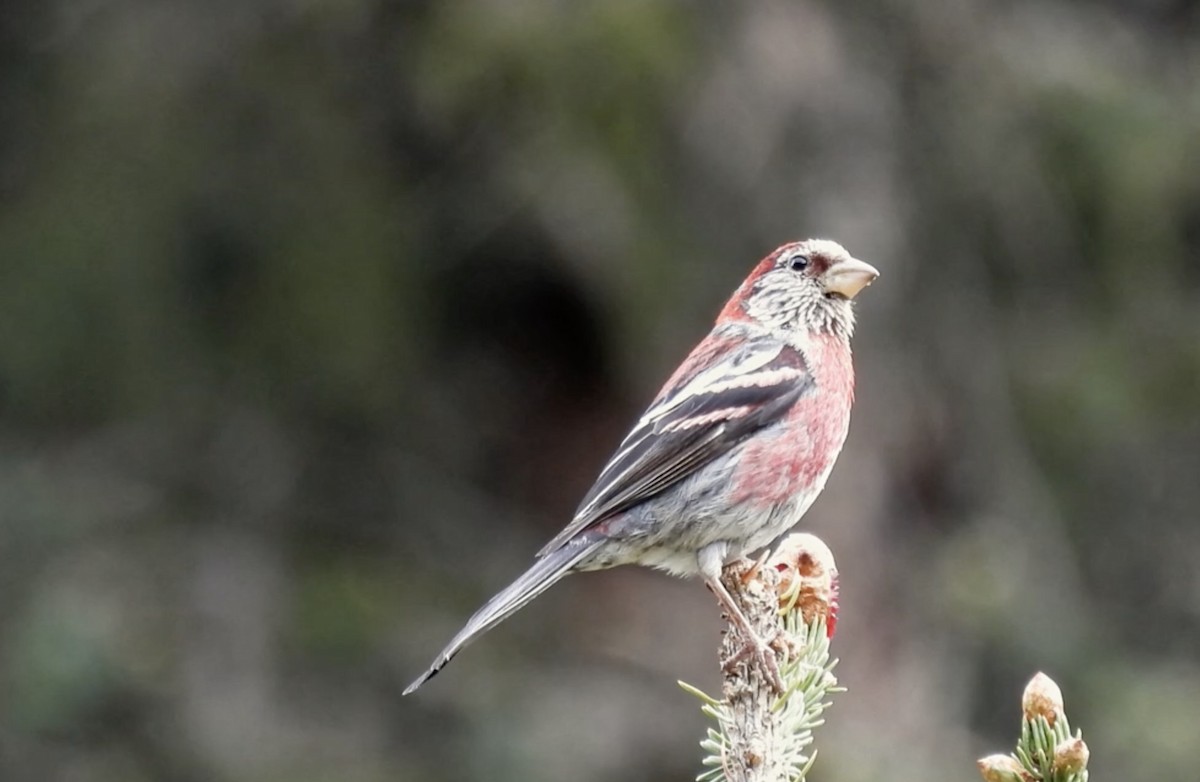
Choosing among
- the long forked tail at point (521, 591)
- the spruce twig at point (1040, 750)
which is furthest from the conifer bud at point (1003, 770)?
the long forked tail at point (521, 591)

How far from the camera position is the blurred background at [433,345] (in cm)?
940

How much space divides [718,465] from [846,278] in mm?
939

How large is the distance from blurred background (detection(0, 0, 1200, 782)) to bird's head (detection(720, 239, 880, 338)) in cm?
257

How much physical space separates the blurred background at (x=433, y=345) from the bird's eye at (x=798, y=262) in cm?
261

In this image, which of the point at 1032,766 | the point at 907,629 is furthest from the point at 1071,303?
the point at 1032,766

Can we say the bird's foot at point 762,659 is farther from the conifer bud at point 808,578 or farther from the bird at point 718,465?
the bird at point 718,465

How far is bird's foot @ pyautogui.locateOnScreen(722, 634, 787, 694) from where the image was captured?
13.6ft

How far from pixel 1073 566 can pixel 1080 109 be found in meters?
2.58

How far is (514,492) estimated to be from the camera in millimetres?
11453

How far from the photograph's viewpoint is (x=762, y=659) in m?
4.18

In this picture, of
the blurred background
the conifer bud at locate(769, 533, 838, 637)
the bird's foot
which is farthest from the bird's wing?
the blurred background

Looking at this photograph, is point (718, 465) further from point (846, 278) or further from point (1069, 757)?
point (1069, 757)

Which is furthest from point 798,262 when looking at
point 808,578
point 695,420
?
point 808,578

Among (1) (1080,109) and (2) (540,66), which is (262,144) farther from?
(1) (1080,109)
